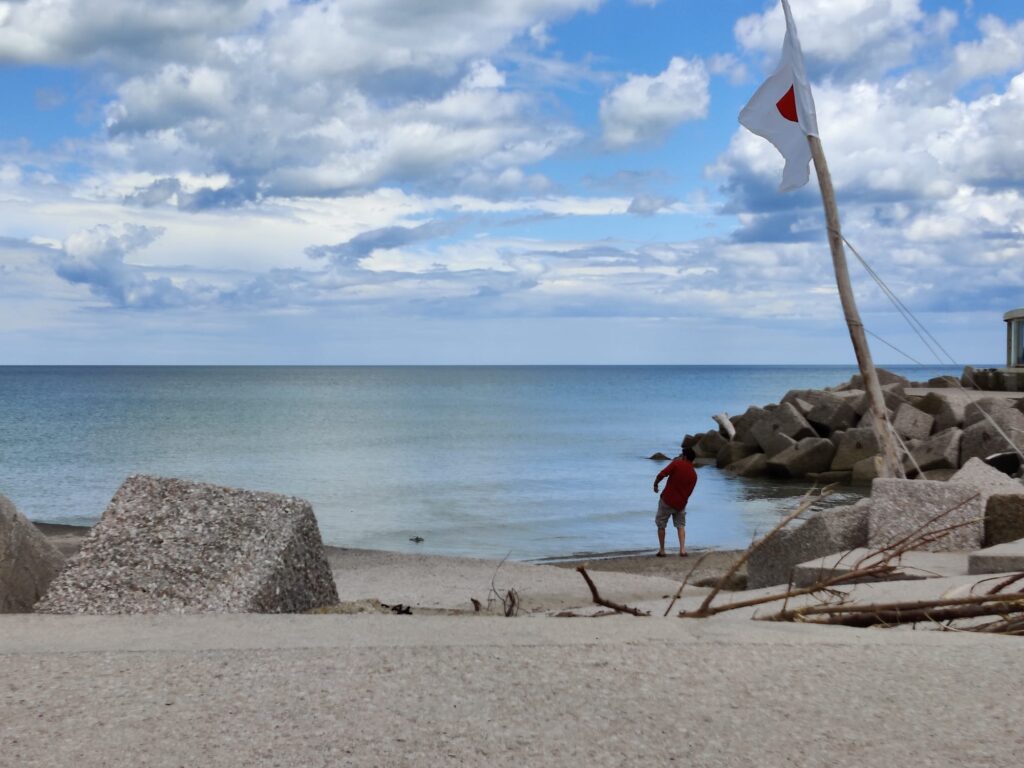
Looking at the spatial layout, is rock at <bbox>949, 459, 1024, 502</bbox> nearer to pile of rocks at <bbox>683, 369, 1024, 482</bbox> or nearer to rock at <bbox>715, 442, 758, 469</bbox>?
pile of rocks at <bbox>683, 369, 1024, 482</bbox>

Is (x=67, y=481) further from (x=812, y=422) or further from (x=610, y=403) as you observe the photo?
(x=610, y=403)

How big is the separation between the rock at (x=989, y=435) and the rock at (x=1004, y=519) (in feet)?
43.7

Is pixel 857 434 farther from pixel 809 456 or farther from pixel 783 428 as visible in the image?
pixel 783 428

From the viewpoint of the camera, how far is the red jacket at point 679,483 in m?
14.8

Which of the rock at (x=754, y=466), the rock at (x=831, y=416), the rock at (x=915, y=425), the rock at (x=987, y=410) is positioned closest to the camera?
the rock at (x=987, y=410)

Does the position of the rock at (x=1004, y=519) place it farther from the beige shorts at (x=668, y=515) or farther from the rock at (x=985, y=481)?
the beige shorts at (x=668, y=515)

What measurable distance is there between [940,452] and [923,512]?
14387 millimetres

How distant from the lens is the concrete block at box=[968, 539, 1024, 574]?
6.36m

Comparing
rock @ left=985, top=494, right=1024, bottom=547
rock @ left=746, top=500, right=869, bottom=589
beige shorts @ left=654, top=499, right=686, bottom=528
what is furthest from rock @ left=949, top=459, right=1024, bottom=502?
beige shorts @ left=654, top=499, right=686, bottom=528

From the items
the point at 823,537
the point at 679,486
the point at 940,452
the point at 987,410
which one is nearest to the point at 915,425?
the point at 987,410

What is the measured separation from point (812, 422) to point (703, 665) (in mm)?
25893

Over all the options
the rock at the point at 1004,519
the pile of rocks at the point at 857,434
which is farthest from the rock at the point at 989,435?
the rock at the point at 1004,519

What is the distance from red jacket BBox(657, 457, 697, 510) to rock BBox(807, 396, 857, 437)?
14.0 meters

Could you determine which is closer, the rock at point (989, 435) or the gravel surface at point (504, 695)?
the gravel surface at point (504, 695)
